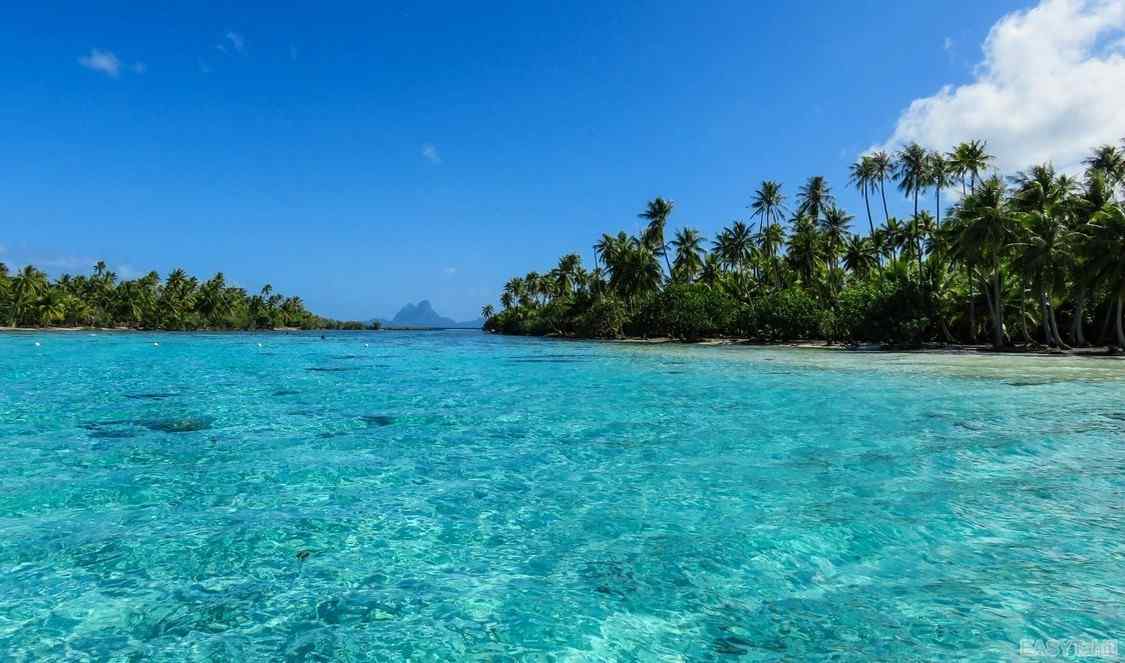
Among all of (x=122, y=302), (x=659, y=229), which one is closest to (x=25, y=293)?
(x=122, y=302)

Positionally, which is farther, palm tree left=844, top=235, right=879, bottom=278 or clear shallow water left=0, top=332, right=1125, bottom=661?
palm tree left=844, top=235, right=879, bottom=278

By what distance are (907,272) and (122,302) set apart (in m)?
131

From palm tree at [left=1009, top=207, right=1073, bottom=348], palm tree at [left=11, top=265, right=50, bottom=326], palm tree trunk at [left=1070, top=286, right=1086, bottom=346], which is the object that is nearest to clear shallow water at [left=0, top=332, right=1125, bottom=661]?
palm tree at [left=1009, top=207, right=1073, bottom=348]

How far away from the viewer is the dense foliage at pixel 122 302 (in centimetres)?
10089

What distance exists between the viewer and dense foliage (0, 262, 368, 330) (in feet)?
331

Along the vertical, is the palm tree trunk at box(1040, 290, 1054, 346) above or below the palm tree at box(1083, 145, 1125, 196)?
below

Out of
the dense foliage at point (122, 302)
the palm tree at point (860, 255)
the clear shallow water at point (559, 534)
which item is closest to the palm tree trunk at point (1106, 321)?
the palm tree at point (860, 255)

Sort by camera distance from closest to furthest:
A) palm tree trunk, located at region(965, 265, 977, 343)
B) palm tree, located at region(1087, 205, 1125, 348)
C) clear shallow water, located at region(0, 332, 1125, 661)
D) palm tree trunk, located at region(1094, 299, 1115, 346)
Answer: clear shallow water, located at region(0, 332, 1125, 661) < palm tree, located at region(1087, 205, 1125, 348) < palm tree trunk, located at region(1094, 299, 1115, 346) < palm tree trunk, located at region(965, 265, 977, 343)

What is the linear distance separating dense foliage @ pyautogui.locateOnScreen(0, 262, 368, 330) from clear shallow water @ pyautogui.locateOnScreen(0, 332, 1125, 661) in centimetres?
11210

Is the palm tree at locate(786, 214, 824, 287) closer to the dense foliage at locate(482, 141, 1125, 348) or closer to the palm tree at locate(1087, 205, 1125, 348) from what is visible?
the dense foliage at locate(482, 141, 1125, 348)

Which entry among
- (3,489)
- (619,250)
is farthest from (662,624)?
(619,250)

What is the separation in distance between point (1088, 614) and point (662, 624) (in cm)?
387

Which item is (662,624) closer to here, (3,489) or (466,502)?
(466,502)

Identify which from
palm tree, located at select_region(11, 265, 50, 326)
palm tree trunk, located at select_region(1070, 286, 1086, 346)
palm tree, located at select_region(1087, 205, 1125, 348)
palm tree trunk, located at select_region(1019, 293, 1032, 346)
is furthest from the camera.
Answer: palm tree, located at select_region(11, 265, 50, 326)
